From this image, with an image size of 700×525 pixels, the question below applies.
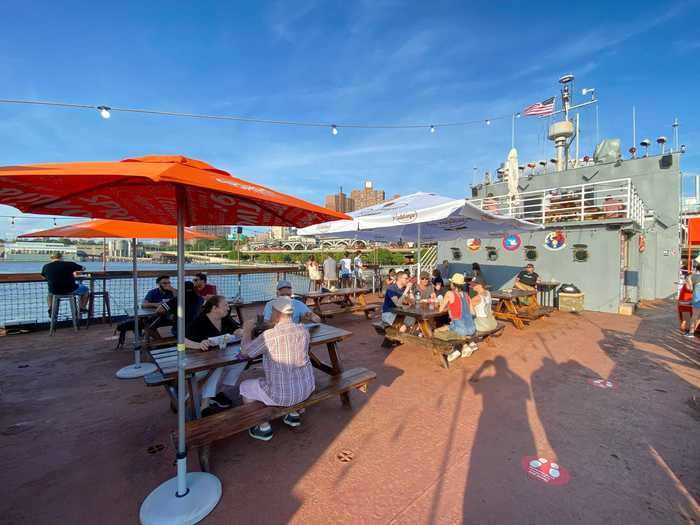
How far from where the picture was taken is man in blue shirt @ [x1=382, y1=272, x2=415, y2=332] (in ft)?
20.6

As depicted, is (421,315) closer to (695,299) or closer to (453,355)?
(453,355)

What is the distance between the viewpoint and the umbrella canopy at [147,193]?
1764 mm

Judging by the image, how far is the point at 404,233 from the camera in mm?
8594

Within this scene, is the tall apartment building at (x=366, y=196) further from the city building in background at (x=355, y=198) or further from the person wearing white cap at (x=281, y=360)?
the person wearing white cap at (x=281, y=360)

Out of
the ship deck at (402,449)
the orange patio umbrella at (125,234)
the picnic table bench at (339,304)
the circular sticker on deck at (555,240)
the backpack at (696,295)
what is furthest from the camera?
the circular sticker on deck at (555,240)

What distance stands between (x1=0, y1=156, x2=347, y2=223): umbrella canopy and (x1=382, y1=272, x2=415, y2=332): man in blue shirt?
321cm

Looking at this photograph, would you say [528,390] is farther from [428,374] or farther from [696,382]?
[696,382]

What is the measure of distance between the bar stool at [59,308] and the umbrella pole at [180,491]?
22.1ft

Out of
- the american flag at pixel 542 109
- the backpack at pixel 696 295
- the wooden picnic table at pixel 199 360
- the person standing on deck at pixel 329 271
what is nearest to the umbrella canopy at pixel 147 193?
the wooden picnic table at pixel 199 360

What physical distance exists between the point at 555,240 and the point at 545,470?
10816 millimetres

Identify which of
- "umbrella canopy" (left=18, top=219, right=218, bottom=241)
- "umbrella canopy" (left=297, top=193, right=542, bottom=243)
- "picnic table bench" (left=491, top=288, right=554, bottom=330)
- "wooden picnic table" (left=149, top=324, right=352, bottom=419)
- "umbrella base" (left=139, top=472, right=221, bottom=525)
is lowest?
"umbrella base" (left=139, top=472, right=221, bottom=525)

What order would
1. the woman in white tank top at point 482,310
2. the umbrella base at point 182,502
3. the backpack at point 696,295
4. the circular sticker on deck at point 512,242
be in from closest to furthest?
the umbrella base at point 182,502, the woman in white tank top at point 482,310, the backpack at point 696,295, the circular sticker on deck at point 512,242

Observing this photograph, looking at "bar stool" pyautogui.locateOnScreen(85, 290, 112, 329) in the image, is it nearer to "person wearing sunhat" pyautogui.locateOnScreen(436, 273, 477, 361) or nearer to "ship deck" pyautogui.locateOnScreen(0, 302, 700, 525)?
"ship deck" pyautogui.locateOnScreen(0, 302, 700, 525)

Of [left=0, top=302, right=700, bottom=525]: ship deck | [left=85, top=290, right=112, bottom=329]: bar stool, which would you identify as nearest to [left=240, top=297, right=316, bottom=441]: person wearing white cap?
[left=0, top=302, right=700, bottom=525]: ship deck
